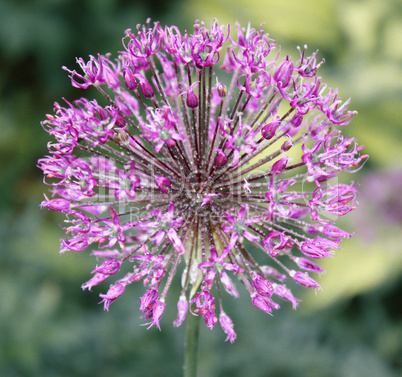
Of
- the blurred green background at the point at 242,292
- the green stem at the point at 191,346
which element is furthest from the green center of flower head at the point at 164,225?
the blurred green background at the point at 242,292

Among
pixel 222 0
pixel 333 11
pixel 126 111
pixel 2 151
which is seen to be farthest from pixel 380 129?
pixel 2 151

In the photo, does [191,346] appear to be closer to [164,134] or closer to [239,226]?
[239,226]

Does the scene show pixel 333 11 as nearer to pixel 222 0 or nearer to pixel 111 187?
pixel 222 0

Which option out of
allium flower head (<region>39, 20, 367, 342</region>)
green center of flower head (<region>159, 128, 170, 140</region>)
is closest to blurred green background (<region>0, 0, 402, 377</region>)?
allium flower head (<region>39, 20, 367, 342</region>)

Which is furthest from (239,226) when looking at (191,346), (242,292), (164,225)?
(242,292)

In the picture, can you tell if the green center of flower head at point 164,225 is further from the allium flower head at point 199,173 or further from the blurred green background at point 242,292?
the blurred green background at point 242,292

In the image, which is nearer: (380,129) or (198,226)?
(198,226)
